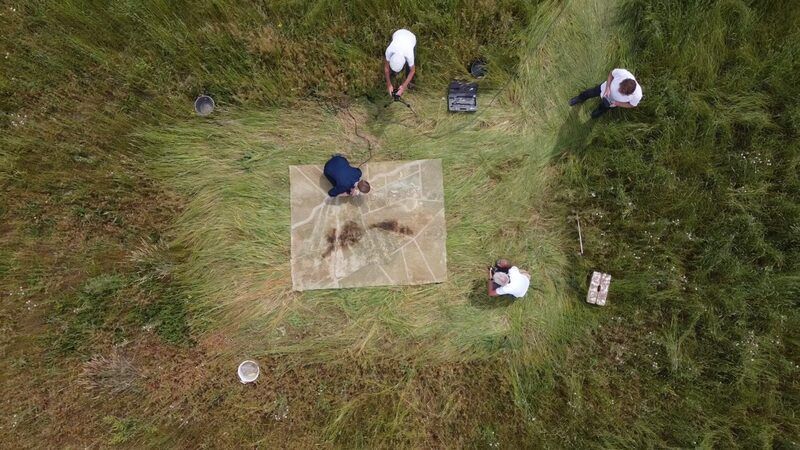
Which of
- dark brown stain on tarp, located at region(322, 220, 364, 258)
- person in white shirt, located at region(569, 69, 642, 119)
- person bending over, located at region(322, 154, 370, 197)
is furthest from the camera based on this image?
dark brown stain on tarp, located at region(322, 220, 364, 258)

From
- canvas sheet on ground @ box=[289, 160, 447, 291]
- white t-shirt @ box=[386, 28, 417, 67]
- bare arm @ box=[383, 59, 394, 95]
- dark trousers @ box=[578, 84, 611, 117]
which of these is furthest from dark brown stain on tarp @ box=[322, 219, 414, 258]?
dark trousers @ box=[578, 84, 611, 117]

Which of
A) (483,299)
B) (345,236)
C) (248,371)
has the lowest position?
(248,371)

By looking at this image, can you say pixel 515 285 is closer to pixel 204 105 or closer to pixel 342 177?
pixel 342 177

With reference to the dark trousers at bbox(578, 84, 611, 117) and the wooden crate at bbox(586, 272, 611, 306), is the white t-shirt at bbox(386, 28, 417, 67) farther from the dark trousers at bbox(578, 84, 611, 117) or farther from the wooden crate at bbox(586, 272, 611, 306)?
the wooden crate at bbox(586, 272, 611, 306)

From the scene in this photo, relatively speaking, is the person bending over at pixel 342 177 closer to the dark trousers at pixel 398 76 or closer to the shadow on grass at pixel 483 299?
the dark trousers at pixel 398 76

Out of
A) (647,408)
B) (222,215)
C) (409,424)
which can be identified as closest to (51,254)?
(222,215)

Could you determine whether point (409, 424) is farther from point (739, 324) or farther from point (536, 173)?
point (739, 324)

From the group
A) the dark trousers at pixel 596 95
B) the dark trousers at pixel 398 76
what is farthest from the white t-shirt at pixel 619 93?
the dark trousers at pixel 398 76

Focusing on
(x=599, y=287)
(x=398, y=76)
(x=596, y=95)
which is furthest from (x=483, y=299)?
(x=398, y=76)
